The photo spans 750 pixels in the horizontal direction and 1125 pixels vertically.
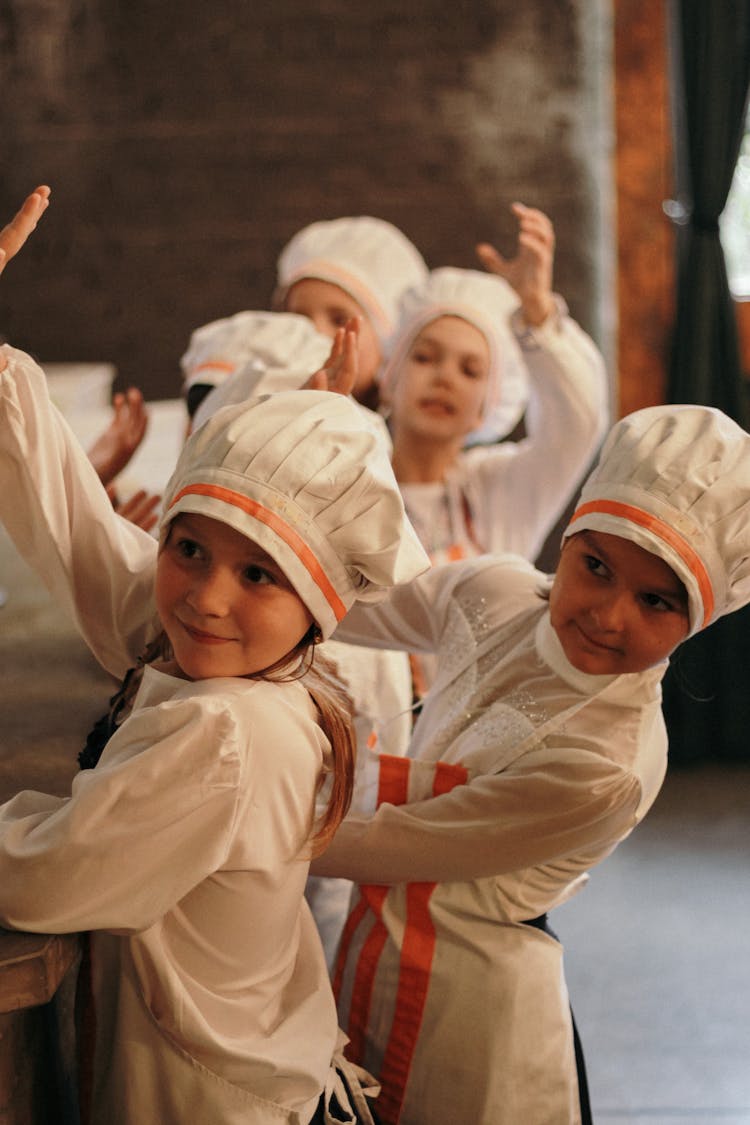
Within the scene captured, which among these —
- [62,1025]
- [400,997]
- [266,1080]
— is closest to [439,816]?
[400,997]

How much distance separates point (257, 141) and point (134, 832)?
3.60 meters

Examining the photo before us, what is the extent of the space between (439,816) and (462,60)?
332 cm

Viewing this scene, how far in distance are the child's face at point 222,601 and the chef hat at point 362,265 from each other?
1661 mm

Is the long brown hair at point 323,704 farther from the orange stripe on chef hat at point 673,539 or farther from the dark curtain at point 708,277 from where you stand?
the dark curtain at point 708,277

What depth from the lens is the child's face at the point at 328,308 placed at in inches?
113

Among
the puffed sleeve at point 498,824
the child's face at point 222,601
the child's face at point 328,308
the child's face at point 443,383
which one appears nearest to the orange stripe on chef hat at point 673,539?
the puffed sleeve at point 498,824

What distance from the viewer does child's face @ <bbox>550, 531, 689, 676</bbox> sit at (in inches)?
63.4

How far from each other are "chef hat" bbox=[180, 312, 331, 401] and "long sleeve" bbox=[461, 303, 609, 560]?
1.44 feet

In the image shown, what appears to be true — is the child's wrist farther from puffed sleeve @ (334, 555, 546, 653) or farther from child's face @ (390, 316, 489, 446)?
puffed sleeve @ (334, 555, 546, 653)

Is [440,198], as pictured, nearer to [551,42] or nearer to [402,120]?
[402,120]

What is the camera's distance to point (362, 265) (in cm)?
303

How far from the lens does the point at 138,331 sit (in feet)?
14.8

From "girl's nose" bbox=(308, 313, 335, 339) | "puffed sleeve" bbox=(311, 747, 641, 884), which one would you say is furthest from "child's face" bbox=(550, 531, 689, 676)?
"girl's nose" bbox=(308, 313, 335, 339)

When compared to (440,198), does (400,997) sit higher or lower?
lower
